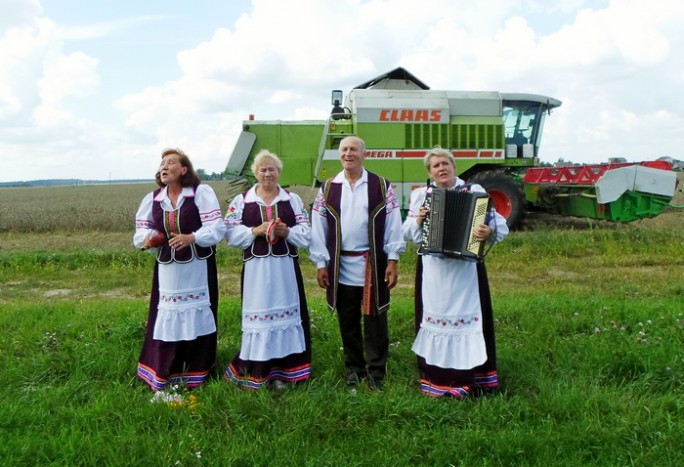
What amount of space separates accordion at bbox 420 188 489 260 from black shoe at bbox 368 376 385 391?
1.00 m

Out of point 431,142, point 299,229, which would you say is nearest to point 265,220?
point 299,229

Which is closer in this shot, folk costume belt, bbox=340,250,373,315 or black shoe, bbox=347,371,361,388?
folk costume belt, bbox=340,250,373,315

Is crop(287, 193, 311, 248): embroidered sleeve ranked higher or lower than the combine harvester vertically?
lower

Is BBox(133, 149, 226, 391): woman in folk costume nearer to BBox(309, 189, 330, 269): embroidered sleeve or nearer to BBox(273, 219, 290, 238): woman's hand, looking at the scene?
BBox(273, 219, 290, 238): woman's hand

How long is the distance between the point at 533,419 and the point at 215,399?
Answer: 1.91 metres

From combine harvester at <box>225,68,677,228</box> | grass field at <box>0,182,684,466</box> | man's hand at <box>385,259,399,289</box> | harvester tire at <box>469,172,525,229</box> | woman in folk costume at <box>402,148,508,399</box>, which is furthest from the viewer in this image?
combine harvester at <box>225,68,677,228</box>

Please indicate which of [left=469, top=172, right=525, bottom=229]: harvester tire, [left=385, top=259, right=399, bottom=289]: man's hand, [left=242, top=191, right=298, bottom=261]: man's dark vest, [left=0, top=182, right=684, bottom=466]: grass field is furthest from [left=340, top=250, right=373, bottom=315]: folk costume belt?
[left=469, top=172, right=525, bottom=229]: harvester tire

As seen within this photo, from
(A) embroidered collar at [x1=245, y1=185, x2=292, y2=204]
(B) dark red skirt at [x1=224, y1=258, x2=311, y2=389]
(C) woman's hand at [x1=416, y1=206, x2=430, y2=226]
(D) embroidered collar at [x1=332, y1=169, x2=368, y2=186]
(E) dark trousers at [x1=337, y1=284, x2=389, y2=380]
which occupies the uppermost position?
(D) embroidered collar at [x1=332, y1=169, x2=368, y2=186]

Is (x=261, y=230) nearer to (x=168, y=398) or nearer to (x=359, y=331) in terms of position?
(x=359, y=331)

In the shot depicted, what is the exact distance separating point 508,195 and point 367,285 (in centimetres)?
879

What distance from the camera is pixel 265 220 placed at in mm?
4035

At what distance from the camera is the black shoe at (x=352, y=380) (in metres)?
4.15

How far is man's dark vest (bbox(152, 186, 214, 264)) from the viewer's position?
3.98 metres

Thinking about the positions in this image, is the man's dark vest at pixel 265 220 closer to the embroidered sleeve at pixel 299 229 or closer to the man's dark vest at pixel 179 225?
the embroidered sleeve at pixel 299 229
